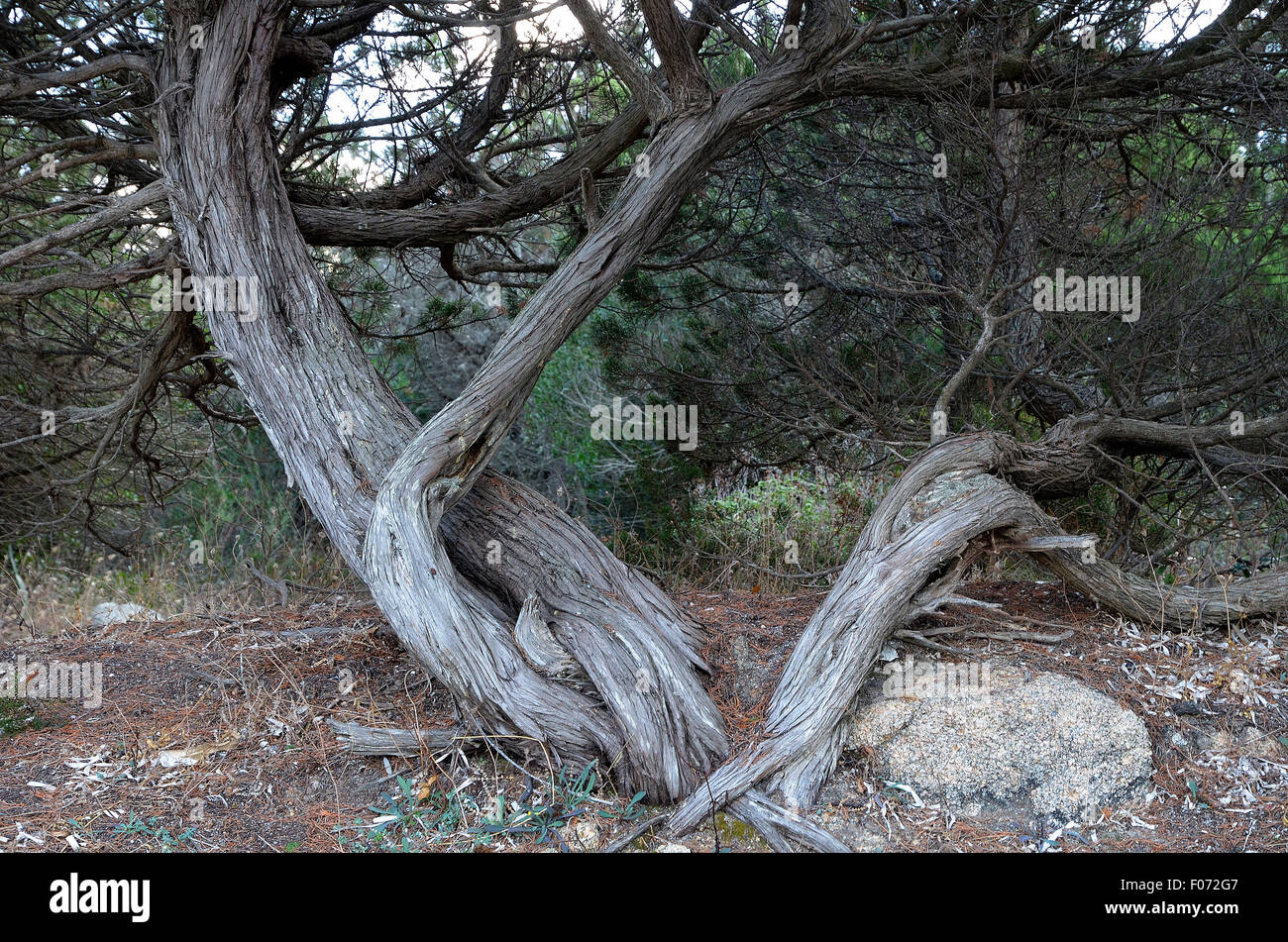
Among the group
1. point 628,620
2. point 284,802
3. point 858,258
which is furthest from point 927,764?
point 858,258

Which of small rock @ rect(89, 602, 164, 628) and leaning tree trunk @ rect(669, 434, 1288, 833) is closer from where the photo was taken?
leaning tree trunk @ rect(669, 434, 1288, 833)

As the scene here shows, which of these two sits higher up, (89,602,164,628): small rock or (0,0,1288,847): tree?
(0,0,1288,847): tree

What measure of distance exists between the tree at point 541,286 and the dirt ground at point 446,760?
0.19m

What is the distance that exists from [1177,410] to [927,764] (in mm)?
2654

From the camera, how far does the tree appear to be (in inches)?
149

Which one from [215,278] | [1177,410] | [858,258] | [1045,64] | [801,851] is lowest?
[801,851]

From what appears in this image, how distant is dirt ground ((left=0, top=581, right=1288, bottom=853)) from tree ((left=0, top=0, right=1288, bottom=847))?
191 millimetres

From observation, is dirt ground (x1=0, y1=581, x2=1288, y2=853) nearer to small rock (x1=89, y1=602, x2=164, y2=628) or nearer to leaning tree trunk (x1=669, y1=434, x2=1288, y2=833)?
leaning tree trunk (x1=669, y1=434, x2=1288, y2=833)

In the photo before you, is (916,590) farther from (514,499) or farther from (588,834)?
(514,499)

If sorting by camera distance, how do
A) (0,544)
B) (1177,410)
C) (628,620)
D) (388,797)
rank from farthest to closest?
(0,544) → (1177,410) → (628,620) → (388,797)

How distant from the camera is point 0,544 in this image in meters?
8.34

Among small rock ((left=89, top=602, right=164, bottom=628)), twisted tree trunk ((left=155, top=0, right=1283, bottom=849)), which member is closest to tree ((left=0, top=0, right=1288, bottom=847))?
twisted tree trunk ((left=155, top=0, right=1283, bottom=849))

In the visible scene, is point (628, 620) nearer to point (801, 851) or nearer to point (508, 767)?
point (508, 767)

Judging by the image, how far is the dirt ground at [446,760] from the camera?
3.50m
